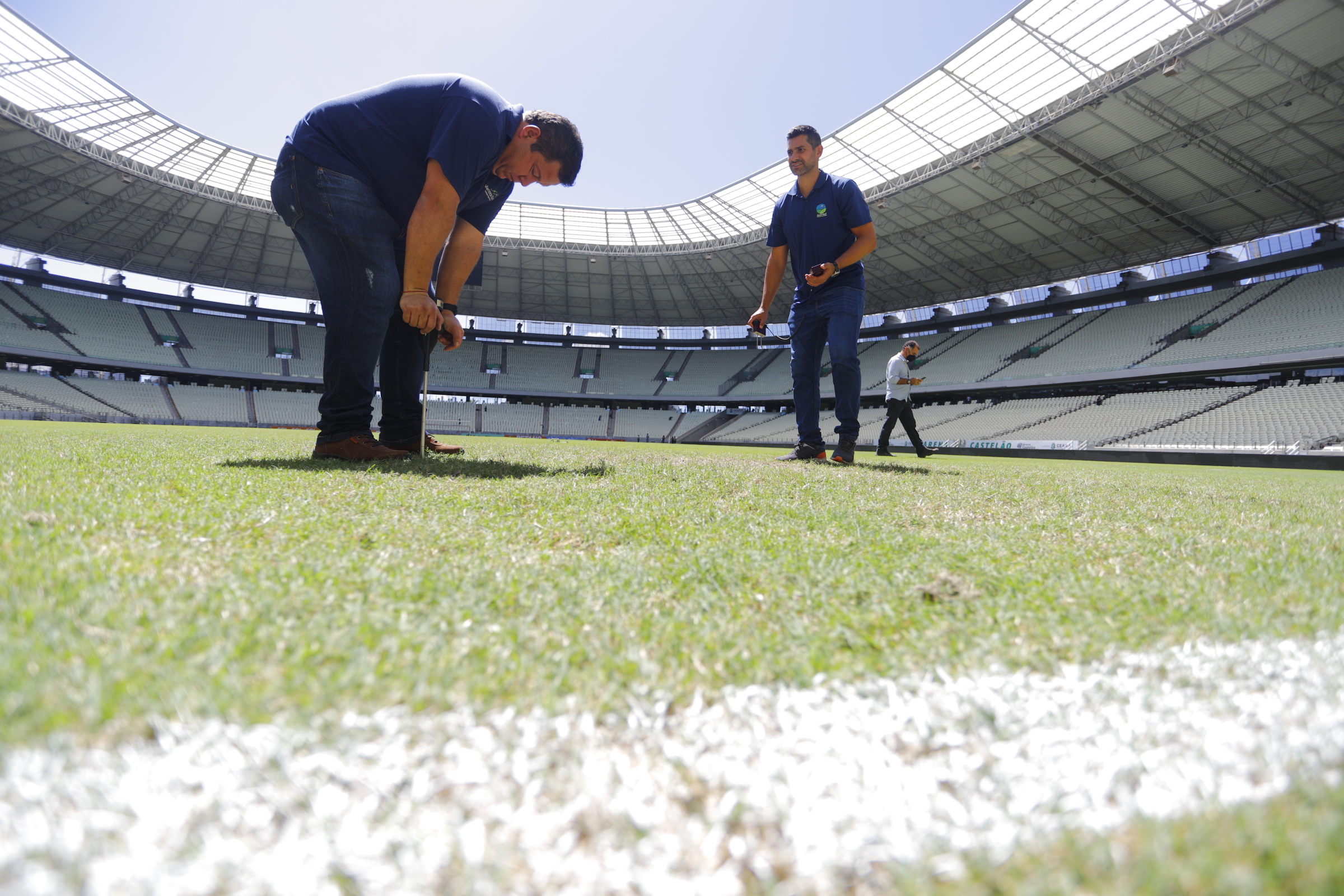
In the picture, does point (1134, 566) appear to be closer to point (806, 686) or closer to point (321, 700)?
point (806, 686)

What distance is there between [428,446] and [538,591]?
3.24 meters

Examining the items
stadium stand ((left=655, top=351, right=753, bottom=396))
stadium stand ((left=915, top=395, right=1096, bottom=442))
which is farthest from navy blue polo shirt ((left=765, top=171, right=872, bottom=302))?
stadium stand ((left=655, top=351, right=753, bottom=396))

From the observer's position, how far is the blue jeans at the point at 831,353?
4.68m

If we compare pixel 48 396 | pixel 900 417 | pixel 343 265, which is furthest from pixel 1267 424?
pixel 48 396

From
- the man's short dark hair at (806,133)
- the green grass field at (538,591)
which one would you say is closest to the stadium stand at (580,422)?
the man's short dark hair at (806,133)

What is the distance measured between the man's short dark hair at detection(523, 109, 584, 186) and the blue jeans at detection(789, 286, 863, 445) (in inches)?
93.1

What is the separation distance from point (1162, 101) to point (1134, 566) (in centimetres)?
2251

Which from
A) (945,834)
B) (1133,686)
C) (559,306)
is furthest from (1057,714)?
(559,306)

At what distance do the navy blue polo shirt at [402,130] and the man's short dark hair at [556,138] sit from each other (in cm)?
18

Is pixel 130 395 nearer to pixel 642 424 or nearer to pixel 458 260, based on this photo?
pixel 642 424

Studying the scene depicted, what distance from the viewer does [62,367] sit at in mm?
30422

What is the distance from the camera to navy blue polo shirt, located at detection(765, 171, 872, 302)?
16.0ft

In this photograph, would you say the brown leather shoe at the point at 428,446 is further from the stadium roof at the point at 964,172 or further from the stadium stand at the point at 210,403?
the stadium stand at the point at 210,403

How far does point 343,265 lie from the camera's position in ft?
9.09
